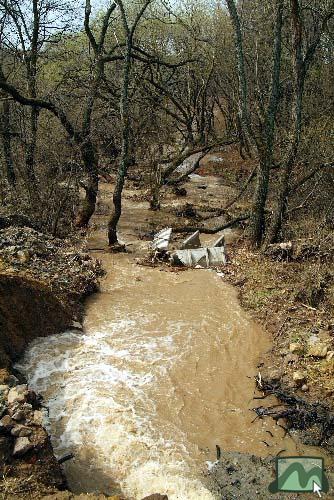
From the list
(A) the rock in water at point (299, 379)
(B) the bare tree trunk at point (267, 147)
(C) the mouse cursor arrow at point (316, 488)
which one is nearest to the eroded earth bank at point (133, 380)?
(C) the mouse cursor arrow at point (316, 488)

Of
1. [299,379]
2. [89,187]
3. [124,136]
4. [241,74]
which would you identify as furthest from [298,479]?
[89,187]

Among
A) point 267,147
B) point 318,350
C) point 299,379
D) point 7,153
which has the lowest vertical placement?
point 299,379

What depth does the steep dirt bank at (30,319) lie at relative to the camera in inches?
167

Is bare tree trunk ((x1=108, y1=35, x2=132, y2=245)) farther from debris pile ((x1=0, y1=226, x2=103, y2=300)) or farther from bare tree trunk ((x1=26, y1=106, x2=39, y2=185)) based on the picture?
bare tree trunk ((x1=26, y1=106, x2=39, y2=185))

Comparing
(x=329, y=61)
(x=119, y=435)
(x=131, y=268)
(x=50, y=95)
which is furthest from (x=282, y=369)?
(x=329, y=61)

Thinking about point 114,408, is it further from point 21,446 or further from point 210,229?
point 210,229

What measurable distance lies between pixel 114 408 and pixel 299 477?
2326 millimetres

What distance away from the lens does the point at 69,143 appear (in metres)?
11.9

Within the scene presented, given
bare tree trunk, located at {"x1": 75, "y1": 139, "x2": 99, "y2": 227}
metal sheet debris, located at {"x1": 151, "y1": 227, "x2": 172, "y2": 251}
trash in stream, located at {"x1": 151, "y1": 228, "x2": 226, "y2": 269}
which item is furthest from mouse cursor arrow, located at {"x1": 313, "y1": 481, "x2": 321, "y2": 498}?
bare tree trunk, located at {"x1": 75, "y1": 139, "x2": 99, "y2": 227}

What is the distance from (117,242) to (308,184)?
537 cm

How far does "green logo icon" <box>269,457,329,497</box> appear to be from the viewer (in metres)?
4.29

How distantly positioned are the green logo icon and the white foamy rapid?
704 mm

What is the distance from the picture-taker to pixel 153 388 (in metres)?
6.12

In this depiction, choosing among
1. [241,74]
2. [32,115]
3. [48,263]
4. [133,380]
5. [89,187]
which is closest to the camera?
[133,380]
